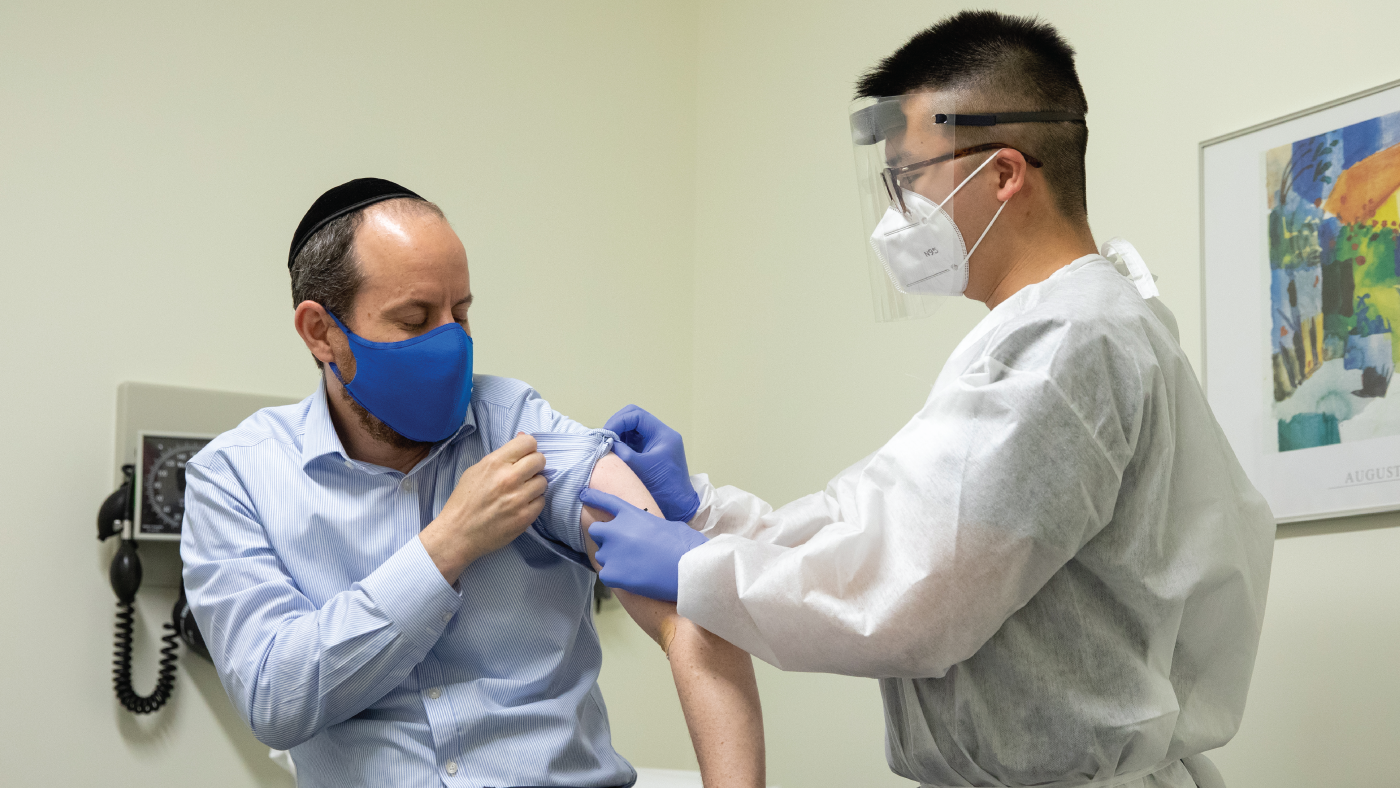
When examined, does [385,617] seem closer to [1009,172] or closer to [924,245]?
[924,245]

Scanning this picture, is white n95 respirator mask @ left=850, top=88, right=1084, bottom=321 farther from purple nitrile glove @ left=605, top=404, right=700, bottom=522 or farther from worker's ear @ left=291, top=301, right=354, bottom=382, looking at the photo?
worker's ear @ left=291, top=301, right=354, bottom=382

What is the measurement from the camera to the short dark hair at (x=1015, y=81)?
1.52 m

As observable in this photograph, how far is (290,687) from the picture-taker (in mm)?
1291

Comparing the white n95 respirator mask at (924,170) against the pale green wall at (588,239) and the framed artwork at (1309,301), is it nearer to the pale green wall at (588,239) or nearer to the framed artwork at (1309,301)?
the framed artwork at (1309,301)

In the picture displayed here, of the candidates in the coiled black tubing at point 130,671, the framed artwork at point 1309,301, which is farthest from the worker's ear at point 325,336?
the framed artwork at point 1309,301

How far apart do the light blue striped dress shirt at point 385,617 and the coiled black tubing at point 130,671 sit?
99 centimetres

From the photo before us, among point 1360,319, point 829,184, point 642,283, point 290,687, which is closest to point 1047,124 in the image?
point 1360,319

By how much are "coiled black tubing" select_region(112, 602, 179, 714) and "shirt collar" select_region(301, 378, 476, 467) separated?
3.38ft

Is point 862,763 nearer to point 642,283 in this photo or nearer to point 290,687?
point 642,283

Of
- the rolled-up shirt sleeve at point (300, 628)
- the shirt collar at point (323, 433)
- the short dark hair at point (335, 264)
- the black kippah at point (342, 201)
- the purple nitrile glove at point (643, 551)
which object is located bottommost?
the rolled-up shirt sleeve at point (300, 628)

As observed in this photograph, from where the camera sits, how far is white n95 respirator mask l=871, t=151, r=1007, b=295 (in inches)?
61.1

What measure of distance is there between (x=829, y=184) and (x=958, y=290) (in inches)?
57.7

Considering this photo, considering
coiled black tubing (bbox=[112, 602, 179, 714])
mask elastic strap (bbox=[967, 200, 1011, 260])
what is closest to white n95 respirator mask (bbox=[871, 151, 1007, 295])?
mask elastic strap (bbox=[967, 200, 1011, 260])

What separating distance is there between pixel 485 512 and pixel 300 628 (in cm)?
25
